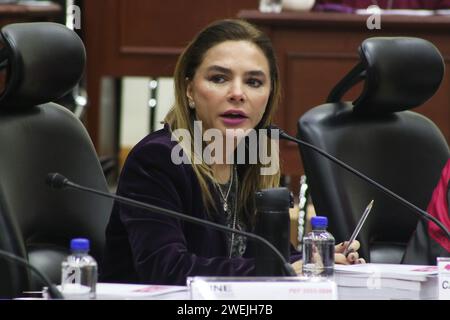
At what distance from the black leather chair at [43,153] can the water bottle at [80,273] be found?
22.1 inches

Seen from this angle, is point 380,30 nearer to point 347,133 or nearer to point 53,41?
point 347,133

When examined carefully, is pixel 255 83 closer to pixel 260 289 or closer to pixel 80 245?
pixel 80 245

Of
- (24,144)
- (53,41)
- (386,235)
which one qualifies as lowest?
(386,235)

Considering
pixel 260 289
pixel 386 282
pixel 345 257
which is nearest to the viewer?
pixel 260 289

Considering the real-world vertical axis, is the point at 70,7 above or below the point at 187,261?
above

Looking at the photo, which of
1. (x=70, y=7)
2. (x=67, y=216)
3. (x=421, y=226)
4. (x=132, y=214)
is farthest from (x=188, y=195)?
(x=70, y=7)

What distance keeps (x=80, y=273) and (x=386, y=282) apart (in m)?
0.66

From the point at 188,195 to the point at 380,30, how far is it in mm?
2744

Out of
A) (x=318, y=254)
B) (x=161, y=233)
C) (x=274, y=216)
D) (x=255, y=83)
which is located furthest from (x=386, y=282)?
(x=255, y=83)

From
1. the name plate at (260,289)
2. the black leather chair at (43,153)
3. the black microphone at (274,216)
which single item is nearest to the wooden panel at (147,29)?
the black leather chair at (43,153)

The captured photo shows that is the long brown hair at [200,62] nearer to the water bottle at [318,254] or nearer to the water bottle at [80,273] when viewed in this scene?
the water bottle at [318,254]

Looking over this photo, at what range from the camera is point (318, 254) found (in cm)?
226

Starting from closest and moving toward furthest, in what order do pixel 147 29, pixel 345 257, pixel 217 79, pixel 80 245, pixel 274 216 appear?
1. pixel 80 245
2. pixel 274 216
3. pixel 345 257
4. pixel 217 79
5. pixel 147 29
